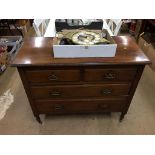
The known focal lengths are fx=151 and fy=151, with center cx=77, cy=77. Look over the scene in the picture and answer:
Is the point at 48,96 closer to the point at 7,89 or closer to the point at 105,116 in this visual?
the point at 105,116

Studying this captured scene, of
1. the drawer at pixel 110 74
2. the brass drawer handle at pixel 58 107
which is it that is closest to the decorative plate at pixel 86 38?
the drawer at pixel 110 74

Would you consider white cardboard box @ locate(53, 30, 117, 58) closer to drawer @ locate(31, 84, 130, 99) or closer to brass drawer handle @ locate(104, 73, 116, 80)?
brass drawer handle @ locate(104, 73, 116, 80)

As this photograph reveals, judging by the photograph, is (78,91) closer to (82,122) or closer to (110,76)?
(110,76)

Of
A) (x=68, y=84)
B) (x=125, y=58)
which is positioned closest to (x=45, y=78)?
(x=68, y=84)

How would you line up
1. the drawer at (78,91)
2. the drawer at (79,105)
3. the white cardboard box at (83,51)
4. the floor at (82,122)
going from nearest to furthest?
the white cardboard box at (83,51), the drawer at (78,91), the drawer at (79,105), the floor at (82,122)

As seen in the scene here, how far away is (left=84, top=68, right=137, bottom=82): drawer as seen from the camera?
1140mm

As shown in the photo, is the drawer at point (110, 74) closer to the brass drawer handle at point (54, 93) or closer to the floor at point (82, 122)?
the brass drawer handle at point (54, 93)

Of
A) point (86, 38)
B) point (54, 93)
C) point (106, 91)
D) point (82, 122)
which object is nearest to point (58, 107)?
point (54, 93)

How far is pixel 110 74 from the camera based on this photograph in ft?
3.81

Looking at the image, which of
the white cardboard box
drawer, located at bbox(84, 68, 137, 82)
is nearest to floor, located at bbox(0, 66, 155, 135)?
drawer, located at bbox(84, 68, 137, 82)

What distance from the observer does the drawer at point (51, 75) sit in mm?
1126

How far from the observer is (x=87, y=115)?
66.3 inches

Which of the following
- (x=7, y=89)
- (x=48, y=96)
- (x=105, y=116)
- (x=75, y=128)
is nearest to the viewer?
(x=48, y=96)

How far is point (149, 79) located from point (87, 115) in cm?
113
